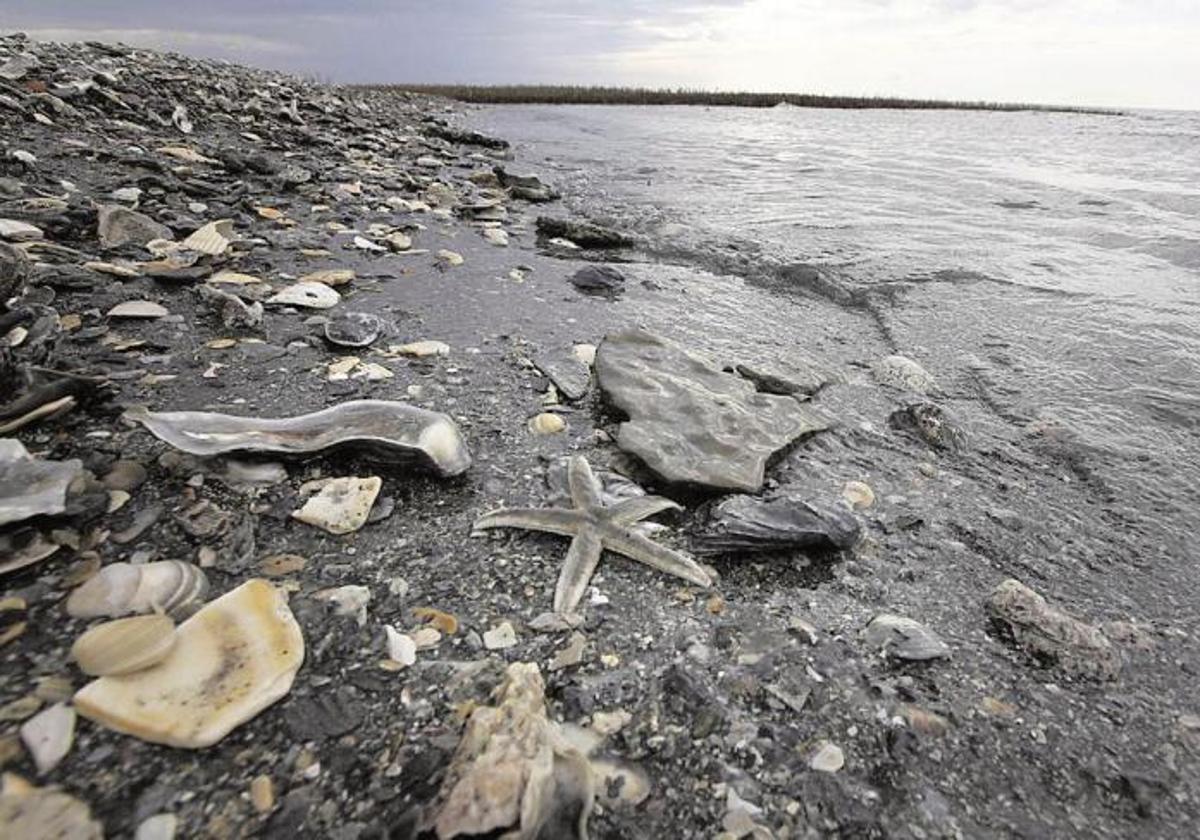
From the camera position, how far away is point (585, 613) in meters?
2.09

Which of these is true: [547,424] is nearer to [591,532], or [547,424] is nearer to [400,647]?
[591,532]

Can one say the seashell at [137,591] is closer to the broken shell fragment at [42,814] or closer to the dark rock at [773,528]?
the broken shell fragment at [42,814]

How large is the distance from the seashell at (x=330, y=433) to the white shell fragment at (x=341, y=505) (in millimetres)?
164

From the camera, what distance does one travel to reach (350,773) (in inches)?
60.0

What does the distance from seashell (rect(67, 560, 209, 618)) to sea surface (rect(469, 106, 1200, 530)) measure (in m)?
3.89

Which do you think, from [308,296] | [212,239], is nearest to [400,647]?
[308,296]

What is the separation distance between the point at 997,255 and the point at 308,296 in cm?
739

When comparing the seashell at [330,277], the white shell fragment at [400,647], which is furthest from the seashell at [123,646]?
the seashell at [330,277]

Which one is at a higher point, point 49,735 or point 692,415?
point 49,735

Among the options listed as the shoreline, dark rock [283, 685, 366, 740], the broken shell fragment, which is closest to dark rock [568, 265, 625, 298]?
the shoreline

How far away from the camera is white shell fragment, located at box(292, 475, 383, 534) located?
2.31 m

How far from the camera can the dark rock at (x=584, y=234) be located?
273 inches

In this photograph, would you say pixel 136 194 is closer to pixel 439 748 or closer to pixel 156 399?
pixel 156 399

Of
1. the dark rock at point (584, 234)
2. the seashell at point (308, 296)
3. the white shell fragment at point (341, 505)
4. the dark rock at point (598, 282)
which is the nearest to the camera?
the white shell fragment at point (341, 505)
